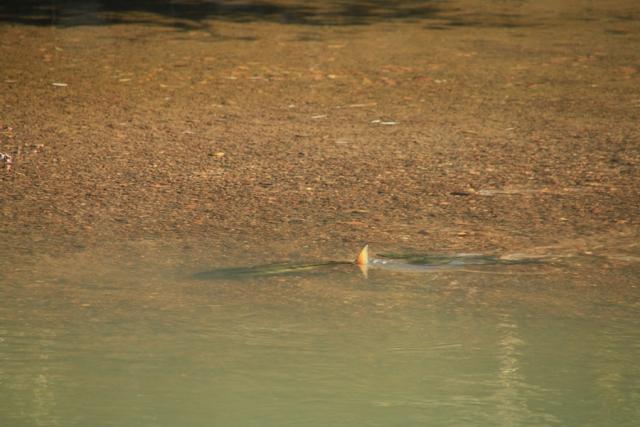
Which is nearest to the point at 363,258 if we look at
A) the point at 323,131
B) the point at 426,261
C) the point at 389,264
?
the point at 389,264

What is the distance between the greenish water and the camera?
3162 millimetres

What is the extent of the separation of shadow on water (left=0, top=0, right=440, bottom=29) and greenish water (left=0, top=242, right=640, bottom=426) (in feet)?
22.5

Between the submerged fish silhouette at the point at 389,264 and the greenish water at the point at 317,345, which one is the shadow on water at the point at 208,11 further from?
the greenish water at the point at 317,345

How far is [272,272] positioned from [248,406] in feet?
3.81

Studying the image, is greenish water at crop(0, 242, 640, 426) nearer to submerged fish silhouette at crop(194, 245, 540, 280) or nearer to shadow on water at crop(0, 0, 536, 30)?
submerged fish silhouette at crop(194, 245, 540, 280)

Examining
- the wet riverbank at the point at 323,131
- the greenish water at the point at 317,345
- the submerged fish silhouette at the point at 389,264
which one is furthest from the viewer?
the wet riverbank at the point at 323,131

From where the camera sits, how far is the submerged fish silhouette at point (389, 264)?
430 cm

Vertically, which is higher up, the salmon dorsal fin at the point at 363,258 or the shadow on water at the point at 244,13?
the shadow on water at the point at 244,13

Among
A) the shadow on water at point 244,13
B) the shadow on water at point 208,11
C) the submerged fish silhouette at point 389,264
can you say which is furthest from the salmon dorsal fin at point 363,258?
the shadow on water at point 208,11

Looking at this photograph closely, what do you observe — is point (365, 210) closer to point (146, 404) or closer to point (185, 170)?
point (185, 170)

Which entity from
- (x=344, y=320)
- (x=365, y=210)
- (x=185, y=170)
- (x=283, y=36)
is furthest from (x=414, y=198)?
(x=283, y=36)

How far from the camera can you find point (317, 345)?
361 cm

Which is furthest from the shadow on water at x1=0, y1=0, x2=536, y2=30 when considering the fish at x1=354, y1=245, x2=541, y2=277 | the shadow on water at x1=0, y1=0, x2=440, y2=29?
the fish at x1=354, y1=245, x2=541, y2=277

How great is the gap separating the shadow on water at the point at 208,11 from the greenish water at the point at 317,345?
6855 millimetres
